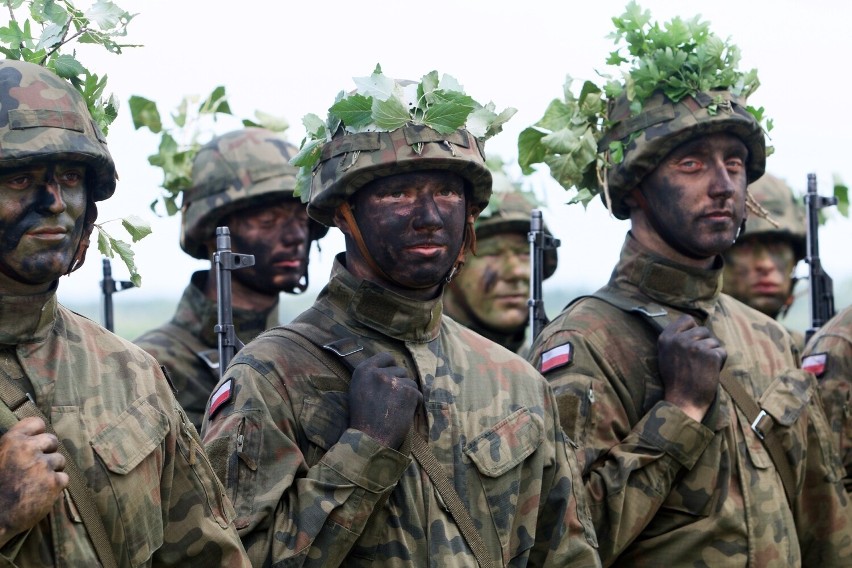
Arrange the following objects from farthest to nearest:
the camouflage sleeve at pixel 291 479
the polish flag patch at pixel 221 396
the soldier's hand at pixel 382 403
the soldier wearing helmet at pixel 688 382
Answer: the soldier wearing helmet at pixel 688 382 < the polish flag patch at pixel 221 396 < the soldier's hand at pixel 382 403 < the camouflage sleeve at pixel 291 479

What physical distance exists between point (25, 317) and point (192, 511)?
868mm

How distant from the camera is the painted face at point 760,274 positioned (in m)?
12.0

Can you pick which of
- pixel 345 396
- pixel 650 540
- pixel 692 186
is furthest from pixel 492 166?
pixel 345 396

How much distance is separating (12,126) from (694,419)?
10.8ft

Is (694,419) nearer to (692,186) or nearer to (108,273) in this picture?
(692,186)

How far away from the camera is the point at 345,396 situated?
630 cm

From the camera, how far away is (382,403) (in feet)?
20.1

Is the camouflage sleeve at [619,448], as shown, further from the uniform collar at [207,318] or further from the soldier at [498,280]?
the soldier at [498,280]

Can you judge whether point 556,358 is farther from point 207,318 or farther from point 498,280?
point 498,280

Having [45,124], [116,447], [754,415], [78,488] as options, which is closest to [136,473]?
[116,447]

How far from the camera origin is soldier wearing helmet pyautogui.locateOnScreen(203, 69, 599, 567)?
5988 millimetres

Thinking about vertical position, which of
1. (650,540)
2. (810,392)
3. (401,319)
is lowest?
(650,540)

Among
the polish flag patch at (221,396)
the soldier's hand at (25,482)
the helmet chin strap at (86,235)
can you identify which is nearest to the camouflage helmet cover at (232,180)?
the polish flag patch at (221,396)

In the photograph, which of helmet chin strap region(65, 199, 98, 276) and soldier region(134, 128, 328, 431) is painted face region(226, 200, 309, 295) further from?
helmet chin strap region(65, 199, 98, 276)
